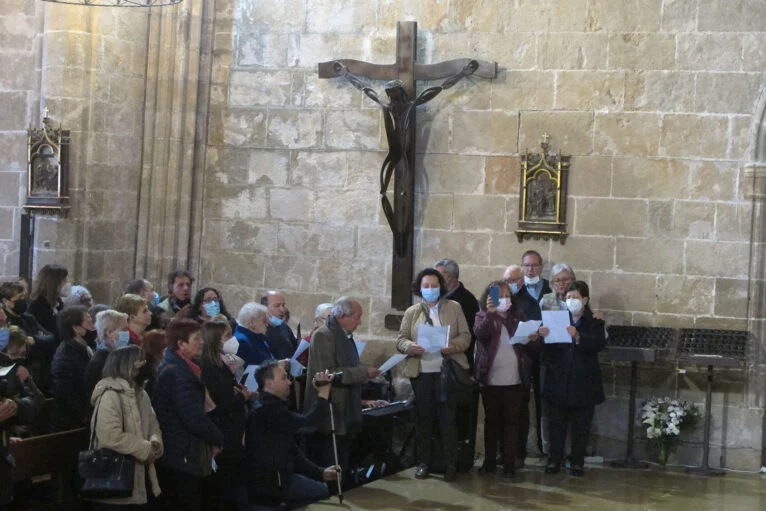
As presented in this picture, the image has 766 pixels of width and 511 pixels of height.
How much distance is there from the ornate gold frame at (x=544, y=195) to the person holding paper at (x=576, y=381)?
2.93ft

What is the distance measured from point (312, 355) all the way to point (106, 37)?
391cm

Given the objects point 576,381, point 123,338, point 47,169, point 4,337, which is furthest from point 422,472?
point 47,169

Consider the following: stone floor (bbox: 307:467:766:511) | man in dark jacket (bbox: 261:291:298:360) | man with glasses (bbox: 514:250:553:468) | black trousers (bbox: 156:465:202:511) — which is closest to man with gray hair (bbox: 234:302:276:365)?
man in dark jacket (bbox: 261:291:298:360)

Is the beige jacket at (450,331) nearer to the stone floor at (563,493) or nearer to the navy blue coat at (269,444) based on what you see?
the stone floor at (563,493)

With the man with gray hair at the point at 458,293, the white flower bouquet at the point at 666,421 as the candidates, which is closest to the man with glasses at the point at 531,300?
the man with gray hair at the point at 458,293

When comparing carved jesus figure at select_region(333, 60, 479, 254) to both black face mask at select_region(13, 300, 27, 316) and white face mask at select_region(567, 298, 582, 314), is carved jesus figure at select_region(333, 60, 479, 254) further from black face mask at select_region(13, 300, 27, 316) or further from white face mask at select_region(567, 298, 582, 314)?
black face mask at select_region(13, 300, 27, 316)

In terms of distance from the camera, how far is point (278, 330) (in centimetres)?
873

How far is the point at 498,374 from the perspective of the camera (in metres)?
8.98

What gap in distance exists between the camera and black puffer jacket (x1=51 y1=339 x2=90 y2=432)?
6926 millimetres

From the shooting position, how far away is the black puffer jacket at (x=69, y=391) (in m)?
6.93

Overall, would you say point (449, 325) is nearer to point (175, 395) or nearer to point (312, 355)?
point (312, 355)

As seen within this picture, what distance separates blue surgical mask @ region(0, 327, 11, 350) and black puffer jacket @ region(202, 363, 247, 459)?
1066 mm

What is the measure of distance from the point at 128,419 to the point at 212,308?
2.47 m

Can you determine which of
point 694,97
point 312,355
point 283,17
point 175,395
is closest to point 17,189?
point 283,17
